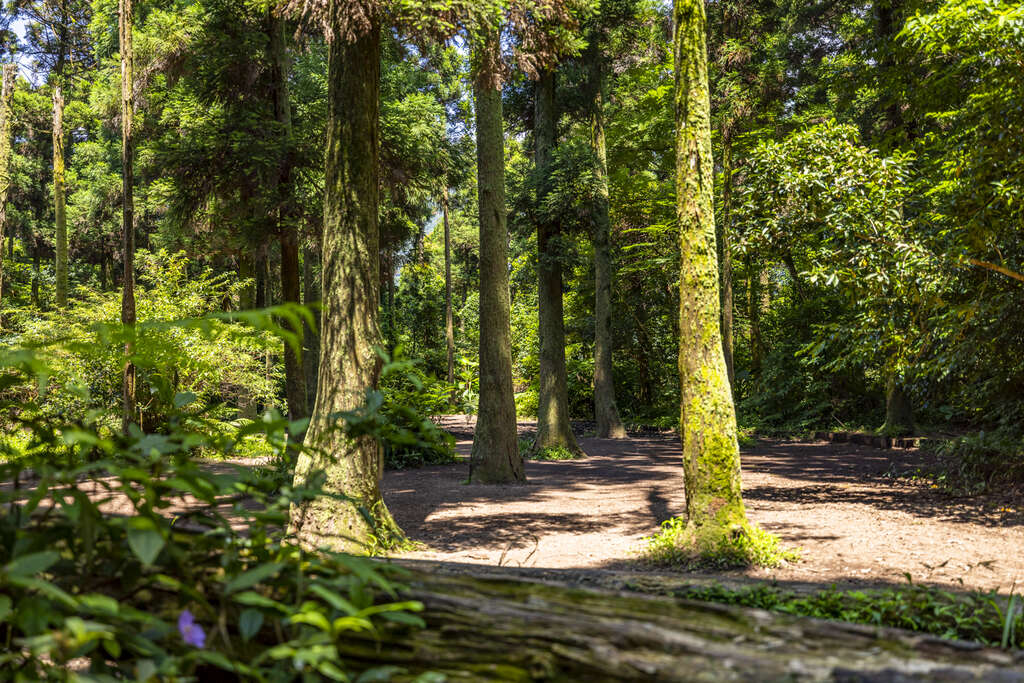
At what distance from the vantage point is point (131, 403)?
1038cm

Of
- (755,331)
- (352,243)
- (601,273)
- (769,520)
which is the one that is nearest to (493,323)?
(352,243)

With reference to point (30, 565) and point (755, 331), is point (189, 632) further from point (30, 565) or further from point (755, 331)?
point (755, 331)

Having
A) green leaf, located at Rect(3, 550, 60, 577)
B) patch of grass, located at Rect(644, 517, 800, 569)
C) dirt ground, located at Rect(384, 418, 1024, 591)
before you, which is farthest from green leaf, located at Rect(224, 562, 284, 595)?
patch of grass, located at Rect(644, 517, 800, 569)

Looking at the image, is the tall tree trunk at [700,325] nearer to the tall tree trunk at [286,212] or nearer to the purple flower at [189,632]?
the purple flower at [189,632]

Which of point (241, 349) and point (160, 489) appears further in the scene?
point (241, 349)

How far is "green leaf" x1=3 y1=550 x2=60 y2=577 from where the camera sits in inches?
36.0

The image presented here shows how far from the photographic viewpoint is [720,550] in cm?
515

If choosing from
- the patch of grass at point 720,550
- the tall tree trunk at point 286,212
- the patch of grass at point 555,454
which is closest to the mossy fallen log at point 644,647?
the patch of grass at point 720,550

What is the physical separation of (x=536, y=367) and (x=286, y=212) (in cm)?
1571

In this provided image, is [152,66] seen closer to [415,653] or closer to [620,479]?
[620,479]

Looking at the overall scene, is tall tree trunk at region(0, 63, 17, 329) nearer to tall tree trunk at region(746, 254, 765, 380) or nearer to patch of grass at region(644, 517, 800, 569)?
patch of grass at region(644, 517, 800, 569)

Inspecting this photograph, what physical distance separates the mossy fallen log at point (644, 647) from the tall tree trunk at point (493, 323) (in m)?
8.54

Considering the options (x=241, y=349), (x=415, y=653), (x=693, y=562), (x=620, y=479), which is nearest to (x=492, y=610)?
(x=415, y=653)

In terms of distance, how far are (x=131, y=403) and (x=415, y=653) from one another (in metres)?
11.0
